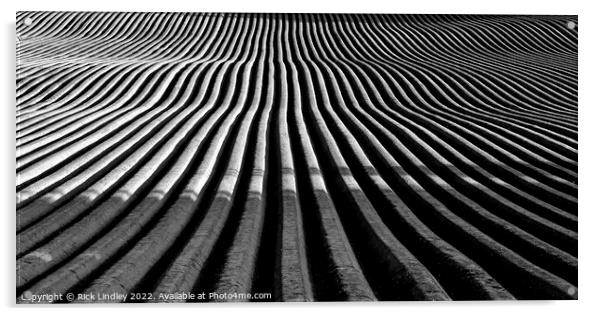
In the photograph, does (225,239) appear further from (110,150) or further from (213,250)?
(110,150)

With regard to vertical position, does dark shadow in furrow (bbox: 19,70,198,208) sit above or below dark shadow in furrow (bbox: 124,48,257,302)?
above

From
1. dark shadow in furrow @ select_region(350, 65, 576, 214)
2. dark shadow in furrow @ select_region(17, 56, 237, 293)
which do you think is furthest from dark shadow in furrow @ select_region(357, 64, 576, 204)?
dark shadow in furrow @ select_region(17, 56, 237, 293)

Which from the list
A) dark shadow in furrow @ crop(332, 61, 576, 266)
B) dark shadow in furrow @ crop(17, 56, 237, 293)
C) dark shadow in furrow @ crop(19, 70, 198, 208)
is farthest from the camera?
dark shadow in furrow @ crop(19, 70, 198, 208)

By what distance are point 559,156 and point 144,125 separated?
113 inches

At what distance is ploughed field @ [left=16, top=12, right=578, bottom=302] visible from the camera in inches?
91.5

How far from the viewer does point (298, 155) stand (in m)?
3.62

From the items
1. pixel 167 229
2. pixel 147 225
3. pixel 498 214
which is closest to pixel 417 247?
pixel 498 214

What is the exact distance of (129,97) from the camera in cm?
422

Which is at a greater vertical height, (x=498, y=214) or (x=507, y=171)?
(x=507, y=171)

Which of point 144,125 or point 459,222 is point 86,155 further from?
point 459,222

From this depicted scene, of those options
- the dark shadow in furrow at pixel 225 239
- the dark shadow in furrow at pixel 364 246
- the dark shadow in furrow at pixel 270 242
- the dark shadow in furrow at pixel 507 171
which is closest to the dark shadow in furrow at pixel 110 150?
the dark shadow in furrow at pixel 225 239

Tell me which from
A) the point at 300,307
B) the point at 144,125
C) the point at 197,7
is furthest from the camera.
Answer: the point at 144,125

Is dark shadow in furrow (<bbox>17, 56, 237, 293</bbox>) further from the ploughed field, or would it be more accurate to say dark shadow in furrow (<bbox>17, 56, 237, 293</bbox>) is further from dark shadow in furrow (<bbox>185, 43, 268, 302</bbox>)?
dark shadow in furrow (<bbox>185, 43, 268, 302</bbox>)

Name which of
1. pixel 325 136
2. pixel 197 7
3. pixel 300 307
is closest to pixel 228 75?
pixel 325 136
